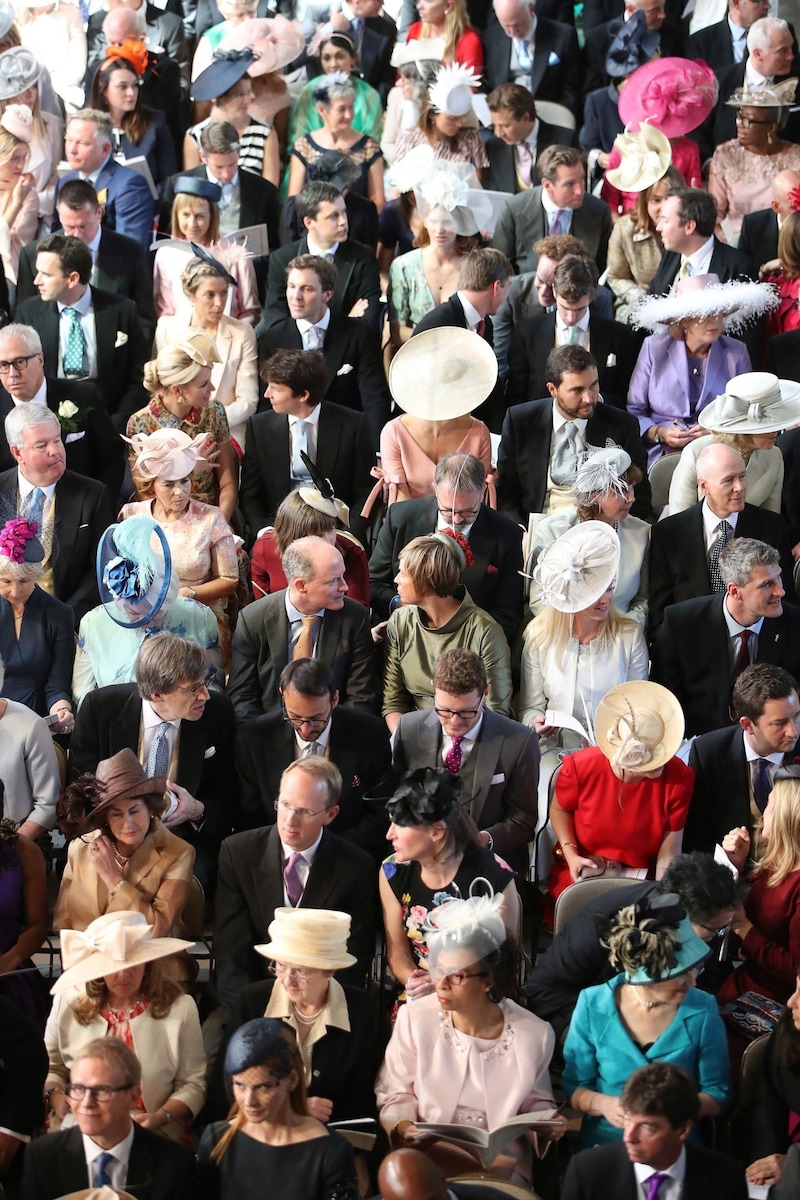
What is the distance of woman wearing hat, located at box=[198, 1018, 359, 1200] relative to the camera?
4.38 m

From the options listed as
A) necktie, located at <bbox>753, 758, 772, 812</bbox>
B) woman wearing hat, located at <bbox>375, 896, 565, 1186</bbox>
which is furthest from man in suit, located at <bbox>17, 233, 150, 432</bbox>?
woman wearing hat, located at <bbox>375, 896, 565, 1186</bbox>

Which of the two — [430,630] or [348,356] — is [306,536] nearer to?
[430,630]

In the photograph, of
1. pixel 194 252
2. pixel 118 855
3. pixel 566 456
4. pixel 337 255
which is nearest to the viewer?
pixel 118 855

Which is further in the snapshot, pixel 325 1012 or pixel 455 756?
pixel 455 756

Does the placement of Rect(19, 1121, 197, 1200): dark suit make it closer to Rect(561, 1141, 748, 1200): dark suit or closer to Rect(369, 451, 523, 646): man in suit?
Rect(561, 1141, 748, 1200): dark suit

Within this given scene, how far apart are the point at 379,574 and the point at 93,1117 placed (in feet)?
9.60

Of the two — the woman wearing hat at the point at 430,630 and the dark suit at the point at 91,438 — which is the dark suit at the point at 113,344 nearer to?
the dark suit at the point at 91,438

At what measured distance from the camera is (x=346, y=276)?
8352 mm

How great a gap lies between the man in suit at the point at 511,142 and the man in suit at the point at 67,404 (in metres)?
2.65

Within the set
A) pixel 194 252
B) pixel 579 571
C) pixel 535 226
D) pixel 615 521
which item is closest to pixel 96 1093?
pixel 579 571

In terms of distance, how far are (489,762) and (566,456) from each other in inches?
73.3

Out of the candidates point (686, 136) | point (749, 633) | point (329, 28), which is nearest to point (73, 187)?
point (329, 28)

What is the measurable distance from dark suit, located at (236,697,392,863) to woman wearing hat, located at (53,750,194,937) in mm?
559

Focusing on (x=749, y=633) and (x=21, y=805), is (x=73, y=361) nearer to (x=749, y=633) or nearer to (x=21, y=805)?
(x=21, y=805)
